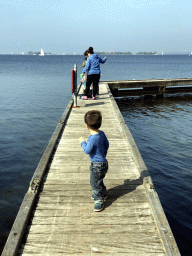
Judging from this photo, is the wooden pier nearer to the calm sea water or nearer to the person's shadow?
the person's shadow

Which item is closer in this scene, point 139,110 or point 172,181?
point 172,181

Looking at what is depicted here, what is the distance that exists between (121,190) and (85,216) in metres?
0.91

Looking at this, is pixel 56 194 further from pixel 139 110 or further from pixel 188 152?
pixel 139 110

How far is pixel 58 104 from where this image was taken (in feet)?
61.0

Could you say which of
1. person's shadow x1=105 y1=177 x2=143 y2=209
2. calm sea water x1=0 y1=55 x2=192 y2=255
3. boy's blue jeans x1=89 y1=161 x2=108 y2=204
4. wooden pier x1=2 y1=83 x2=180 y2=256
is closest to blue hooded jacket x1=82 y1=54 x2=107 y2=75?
calm sea water x1=0 y1=55 x2=192 y2=255

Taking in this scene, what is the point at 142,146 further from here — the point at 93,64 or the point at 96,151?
the point at 96,151

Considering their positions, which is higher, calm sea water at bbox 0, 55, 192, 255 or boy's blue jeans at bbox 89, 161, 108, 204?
boy's blue jeans at bbox 89, 161, 108, 204

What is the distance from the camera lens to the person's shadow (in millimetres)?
A: 3787

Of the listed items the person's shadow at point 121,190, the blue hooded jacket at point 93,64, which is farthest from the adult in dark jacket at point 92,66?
the person's shadow at point 121,190

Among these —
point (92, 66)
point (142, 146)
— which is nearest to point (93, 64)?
point (92, 66)

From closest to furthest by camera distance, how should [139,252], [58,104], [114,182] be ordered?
[139,252], [114,182], [58,104]

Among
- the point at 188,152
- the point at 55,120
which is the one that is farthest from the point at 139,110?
the point at 188,152

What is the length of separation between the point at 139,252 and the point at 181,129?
994 cm

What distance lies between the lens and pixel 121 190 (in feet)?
13.3
